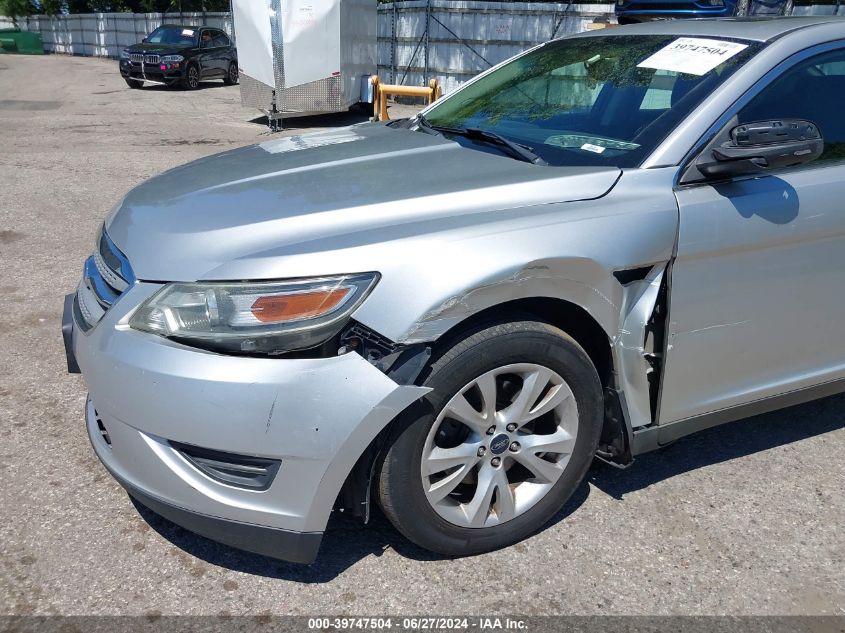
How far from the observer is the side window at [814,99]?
2.83 metres

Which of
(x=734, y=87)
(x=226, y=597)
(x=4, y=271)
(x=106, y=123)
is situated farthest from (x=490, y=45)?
(x=226, y=597)

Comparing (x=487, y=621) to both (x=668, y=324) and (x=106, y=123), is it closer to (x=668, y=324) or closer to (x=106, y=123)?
(x=668, y=324)

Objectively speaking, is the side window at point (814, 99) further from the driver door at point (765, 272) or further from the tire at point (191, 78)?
the tire at point (191, 78)

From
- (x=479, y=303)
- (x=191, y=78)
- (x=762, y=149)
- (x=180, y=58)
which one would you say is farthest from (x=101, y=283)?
(x=191, y=78)

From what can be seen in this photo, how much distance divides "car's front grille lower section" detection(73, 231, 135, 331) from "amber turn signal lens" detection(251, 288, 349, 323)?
1.69 ft

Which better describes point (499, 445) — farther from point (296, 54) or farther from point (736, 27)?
point (296, 54)

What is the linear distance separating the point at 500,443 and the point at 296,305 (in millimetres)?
843

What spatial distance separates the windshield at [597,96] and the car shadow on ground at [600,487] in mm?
1329

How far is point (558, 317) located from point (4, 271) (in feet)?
14.8

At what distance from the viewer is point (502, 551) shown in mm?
2717

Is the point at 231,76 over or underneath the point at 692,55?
underneath

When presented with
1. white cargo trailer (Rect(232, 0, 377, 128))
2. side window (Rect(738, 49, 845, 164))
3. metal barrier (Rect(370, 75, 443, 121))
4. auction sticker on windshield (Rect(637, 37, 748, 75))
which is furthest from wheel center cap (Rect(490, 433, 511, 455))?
white cargo trailer (Rect(232, 0, 377, 128))

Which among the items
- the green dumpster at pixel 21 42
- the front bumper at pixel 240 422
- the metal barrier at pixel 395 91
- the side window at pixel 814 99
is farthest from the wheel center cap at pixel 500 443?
the green dumpster at pixel 21 42

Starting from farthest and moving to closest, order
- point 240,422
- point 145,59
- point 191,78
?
point 191,78, point 145,59, point 240,422
